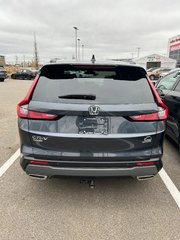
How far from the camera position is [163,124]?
2553mm

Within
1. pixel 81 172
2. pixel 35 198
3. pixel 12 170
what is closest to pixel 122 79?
pixel 81 172

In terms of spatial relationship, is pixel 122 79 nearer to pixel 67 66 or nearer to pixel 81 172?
pixel 67 66

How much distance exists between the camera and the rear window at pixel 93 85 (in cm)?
246

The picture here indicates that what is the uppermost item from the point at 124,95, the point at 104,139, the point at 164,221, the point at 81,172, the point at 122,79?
the point at 122,79

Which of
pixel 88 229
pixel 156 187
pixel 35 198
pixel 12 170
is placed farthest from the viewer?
pixel 12 170

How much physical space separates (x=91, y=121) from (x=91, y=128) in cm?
8

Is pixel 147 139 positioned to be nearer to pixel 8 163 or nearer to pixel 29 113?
pixel 29 113

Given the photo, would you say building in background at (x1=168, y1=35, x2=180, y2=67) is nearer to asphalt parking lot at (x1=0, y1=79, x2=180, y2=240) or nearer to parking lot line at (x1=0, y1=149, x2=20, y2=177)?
parking lot line at (x1=0, y1=149, x2=20, y2=177)

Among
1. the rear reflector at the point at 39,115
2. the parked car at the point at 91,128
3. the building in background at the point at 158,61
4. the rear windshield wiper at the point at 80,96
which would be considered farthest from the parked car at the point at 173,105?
the building in background at the point at 158,61

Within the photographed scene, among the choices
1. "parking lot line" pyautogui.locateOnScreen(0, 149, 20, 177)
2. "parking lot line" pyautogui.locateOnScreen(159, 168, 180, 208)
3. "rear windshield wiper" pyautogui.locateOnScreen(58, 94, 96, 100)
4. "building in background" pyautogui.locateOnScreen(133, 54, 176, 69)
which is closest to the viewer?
"rear windshield wiper" pyautogui.locateOnScreen(58, 94, 96, 100)

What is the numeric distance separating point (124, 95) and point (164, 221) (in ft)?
4.93

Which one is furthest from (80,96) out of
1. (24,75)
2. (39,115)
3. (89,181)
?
(24,75)

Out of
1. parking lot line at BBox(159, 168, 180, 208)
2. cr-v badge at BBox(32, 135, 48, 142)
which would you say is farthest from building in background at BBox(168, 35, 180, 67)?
cr-v badge at BBox(32, 135, 48, 142)

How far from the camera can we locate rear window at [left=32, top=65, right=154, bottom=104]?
2.46 meters
